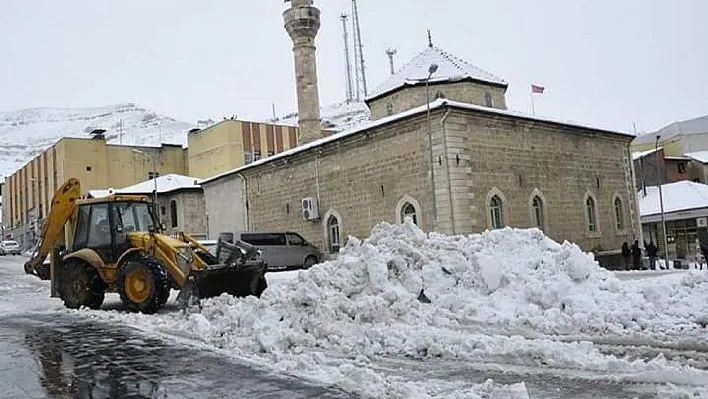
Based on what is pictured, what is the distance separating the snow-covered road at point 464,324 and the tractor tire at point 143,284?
352mm

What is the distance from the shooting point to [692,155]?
46250mm

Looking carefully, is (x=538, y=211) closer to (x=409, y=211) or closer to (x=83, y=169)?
(x=409, y=211)

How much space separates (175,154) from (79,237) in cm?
4749

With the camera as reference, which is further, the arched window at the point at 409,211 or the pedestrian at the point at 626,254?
the pedestrian at the point at 626,254

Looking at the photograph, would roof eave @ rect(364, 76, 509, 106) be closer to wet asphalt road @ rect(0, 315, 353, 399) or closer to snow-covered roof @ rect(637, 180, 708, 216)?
snow-covered roof @ rect(637, 180, 708, 216)

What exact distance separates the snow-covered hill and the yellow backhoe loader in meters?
101

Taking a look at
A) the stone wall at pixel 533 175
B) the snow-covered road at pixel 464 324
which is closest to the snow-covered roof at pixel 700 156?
the stone wall at pixel 533 175

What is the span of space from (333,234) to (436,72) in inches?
333

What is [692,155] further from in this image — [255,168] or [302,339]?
[302,339]

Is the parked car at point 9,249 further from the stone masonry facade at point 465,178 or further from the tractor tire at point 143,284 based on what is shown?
the tractor tire at point 143,284

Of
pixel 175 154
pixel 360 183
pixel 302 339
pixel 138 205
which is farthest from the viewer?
pixel 175 154

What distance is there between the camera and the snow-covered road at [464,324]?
20.4ft

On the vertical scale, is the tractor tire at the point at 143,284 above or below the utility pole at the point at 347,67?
below

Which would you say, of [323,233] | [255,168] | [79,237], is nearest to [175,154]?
[255,168]
